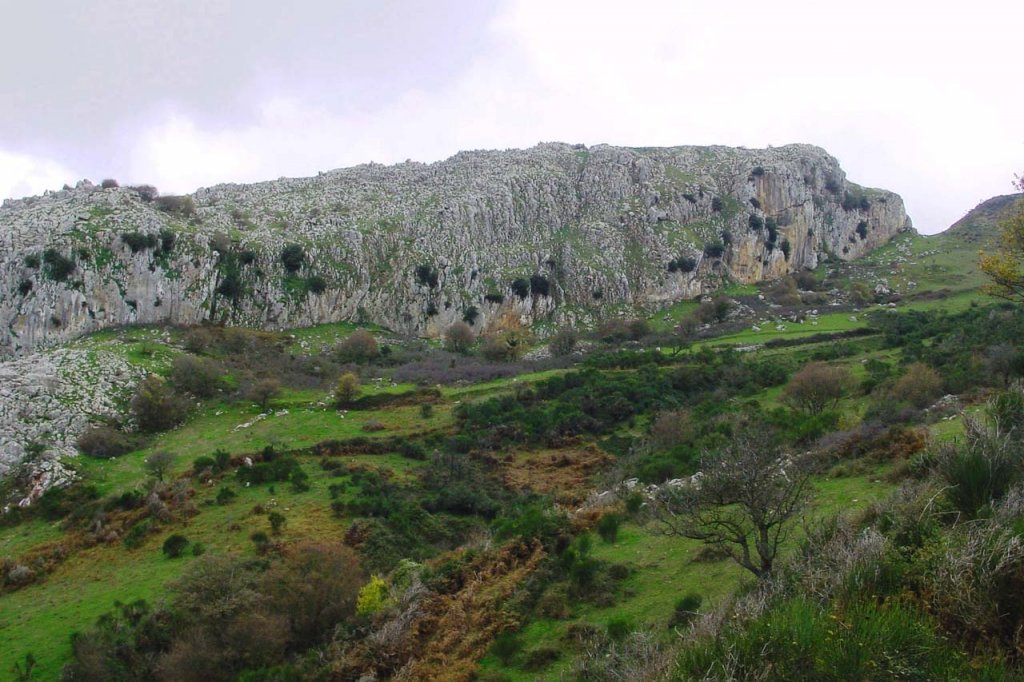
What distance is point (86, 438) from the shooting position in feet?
125

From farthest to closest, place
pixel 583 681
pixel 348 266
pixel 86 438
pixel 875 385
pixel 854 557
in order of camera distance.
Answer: pixel 348 266, pixel 86 438, pixel 875 385, pixel 583 681, pixel 854 557

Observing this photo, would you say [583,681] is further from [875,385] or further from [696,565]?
[875,385]

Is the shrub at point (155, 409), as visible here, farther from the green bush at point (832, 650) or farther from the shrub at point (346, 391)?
the green bush at point (832, 650)

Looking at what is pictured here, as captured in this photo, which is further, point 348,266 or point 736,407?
point 348,266

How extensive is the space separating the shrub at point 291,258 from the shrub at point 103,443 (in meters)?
33.8

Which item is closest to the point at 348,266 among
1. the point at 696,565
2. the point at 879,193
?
the point at 696,565

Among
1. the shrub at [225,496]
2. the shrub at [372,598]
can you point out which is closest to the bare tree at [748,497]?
the shrub at [372,598]

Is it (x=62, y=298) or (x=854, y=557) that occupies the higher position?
(x=62, y=298)

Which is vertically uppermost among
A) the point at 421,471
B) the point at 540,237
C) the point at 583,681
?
the point at 540,237

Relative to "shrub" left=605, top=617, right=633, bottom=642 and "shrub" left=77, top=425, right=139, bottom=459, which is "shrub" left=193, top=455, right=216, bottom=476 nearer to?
"shrub" left=77, top=425, right=139, bottom=459

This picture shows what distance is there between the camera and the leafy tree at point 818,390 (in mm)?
34062

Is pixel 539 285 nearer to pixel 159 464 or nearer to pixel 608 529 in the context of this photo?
pixel 159 464

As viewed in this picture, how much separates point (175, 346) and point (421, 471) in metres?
30.5

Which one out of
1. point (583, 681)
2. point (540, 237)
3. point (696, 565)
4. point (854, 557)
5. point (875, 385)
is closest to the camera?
point (854, 557)
